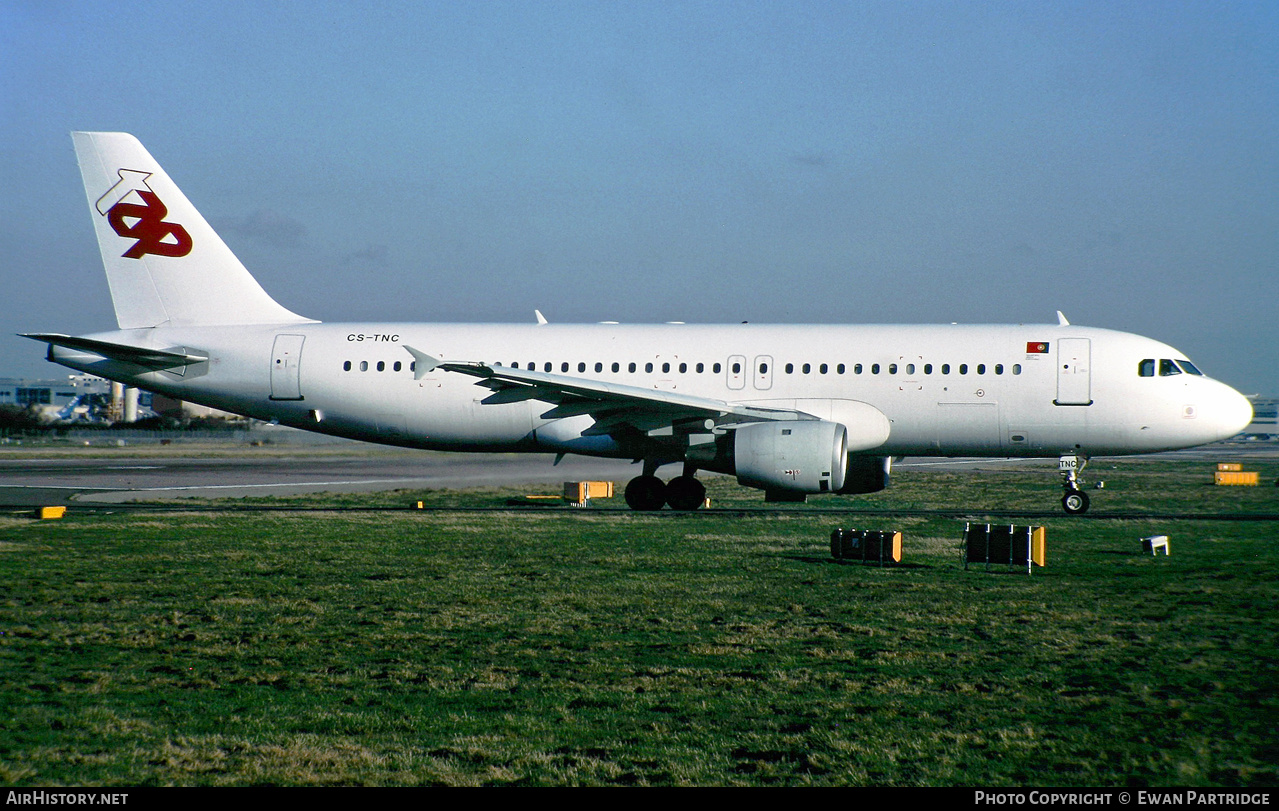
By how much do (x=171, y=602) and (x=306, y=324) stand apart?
14.7m

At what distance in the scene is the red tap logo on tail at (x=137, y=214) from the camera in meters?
25.2

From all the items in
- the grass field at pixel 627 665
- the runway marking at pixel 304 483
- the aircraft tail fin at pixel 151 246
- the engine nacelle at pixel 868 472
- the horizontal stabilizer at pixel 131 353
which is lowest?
the grass field at pixel 627 665

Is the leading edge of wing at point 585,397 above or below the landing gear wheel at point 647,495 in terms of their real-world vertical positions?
above

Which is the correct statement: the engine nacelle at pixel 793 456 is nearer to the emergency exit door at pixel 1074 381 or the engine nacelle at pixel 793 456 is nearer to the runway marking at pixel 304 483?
the emergency exit door at pixel 1074 381

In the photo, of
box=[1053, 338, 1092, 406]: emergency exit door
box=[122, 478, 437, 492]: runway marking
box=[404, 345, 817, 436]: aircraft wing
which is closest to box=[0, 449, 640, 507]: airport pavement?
box=[122, 478, 437, 492]: runway marking

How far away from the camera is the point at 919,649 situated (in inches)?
373

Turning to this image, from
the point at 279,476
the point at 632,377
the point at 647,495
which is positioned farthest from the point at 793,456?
the point at 279,476

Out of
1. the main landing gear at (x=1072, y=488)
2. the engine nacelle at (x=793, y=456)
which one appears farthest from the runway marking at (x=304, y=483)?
the main landing gear at (x=1072, y=488)

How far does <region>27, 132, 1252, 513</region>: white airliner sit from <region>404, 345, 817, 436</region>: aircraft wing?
5 cm

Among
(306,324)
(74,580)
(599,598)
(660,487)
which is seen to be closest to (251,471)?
(306,324)

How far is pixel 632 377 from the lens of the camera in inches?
957

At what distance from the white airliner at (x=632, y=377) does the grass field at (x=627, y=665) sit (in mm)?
6023

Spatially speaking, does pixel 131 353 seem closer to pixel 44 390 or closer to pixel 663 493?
pixel 663 493

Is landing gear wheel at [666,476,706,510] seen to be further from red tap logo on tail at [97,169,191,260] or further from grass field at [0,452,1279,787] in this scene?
red tap logo on tail at [97,169,191,260]
